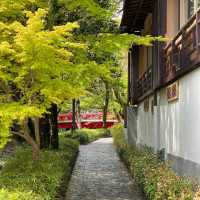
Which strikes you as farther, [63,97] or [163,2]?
[163,2]

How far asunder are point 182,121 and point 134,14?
9331 mm

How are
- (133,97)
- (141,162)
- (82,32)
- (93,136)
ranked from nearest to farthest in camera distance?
1. (141,162)
2. (82,32)
3. (133,97)
4. (93,136)

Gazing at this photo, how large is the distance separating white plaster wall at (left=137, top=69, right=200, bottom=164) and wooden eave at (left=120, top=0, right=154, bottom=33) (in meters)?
3.97

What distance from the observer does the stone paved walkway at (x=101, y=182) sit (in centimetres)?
1548

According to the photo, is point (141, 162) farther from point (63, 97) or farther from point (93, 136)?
point (93, 136)

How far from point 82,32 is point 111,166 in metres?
6.93

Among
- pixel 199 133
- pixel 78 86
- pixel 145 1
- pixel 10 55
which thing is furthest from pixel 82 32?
pixel 199 133

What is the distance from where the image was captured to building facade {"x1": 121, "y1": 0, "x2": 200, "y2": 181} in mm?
12359

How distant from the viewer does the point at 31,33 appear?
11.6 m

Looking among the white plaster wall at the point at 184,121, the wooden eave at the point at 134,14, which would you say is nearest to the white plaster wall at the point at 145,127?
the wooden eave at the point at 134,14

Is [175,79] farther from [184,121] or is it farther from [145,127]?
[145,127]

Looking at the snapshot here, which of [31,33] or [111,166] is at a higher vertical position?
[31,33]

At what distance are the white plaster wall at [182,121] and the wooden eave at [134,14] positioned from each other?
156 inches

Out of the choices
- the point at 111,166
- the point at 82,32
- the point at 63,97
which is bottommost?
the point at 111,166
